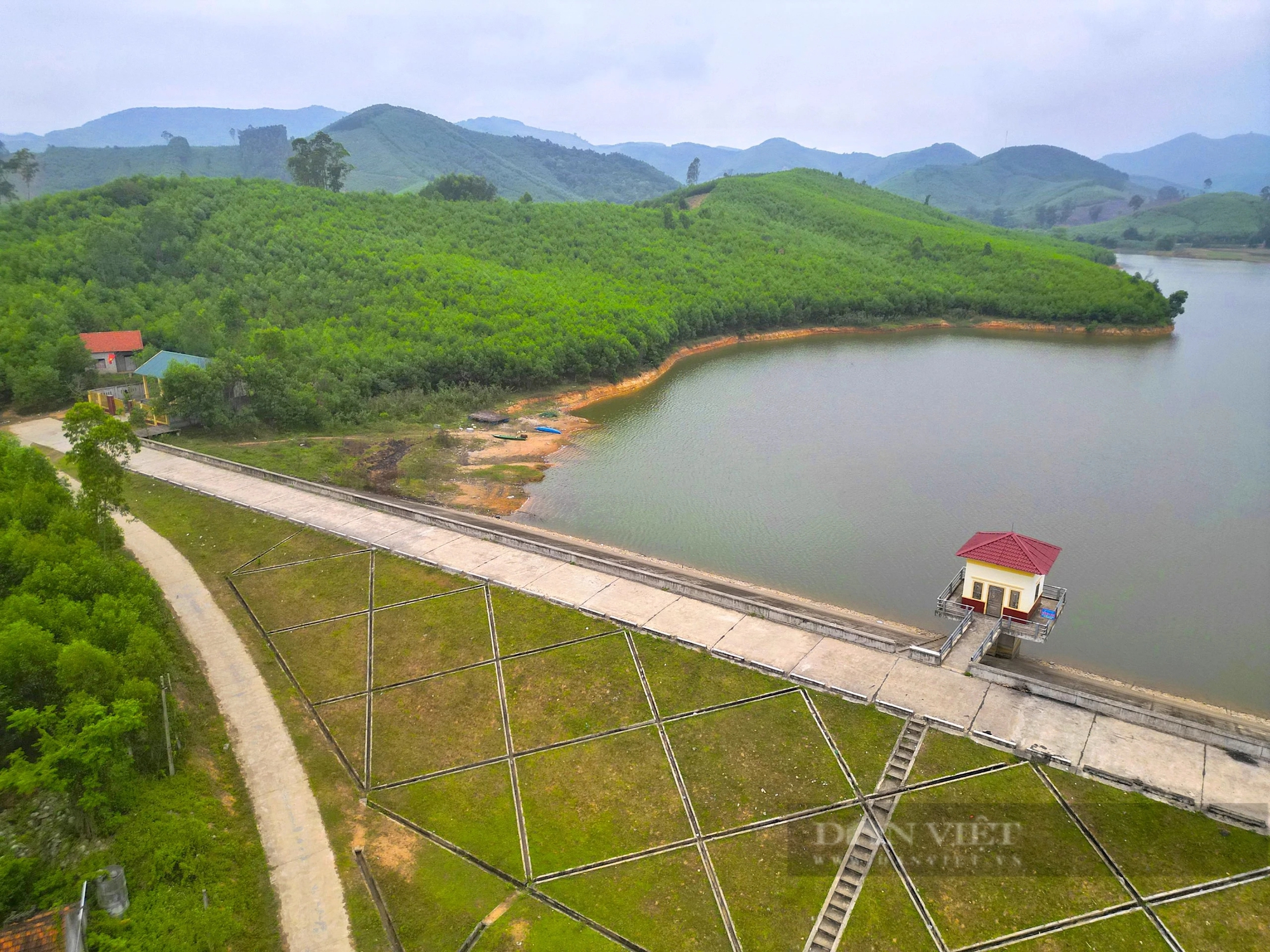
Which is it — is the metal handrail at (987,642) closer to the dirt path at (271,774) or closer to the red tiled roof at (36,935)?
the dirt path at (271,774)

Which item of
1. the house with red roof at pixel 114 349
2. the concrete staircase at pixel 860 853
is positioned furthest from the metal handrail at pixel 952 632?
the house with red roof at pixel 114 349

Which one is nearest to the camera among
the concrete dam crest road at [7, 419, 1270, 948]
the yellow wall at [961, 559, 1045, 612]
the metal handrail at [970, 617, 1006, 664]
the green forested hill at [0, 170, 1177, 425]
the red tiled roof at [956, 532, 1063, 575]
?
the concrete dam crest road at [7, 419, 1270, 948]

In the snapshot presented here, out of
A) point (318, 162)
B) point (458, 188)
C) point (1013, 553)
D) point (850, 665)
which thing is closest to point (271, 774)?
point (850, 665)

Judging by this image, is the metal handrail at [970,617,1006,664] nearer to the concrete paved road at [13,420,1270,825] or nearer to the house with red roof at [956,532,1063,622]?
the concrete paved road at [13,420,1270,825]

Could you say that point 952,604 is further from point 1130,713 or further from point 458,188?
point 458,188

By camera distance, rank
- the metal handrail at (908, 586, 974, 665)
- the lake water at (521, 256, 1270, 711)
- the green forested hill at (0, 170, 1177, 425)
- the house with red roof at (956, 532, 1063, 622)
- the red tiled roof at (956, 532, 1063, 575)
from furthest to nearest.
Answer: the green forested hill at (0, 170, 1177, 425)
the lake water at (521, 256, 1270, 711)
the house with red roof at (956, 532, 1063, 622)
the red tiled roof at (956, 532, 1063, 575)
the metal handrail at (908, 586, 974, 665)


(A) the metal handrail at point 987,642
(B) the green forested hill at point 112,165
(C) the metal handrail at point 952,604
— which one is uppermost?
(B) the green forested hill at point 112,165

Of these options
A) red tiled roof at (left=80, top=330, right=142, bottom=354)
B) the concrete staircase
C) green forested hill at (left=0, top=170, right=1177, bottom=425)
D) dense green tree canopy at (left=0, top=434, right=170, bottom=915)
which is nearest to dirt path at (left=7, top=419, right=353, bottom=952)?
dense green tree canopy at (left=0, top=434, right=170, bottom=915)
